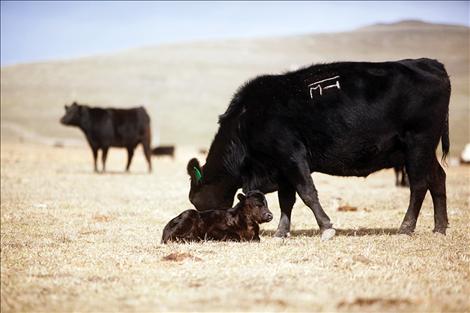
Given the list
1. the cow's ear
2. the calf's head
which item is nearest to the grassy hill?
the cow's ear

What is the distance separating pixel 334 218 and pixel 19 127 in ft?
130

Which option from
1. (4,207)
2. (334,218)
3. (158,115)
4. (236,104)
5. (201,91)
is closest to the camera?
(236,104)

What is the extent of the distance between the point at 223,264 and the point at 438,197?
A: 13.6 ft

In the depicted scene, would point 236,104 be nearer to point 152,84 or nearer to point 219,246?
point 219,246

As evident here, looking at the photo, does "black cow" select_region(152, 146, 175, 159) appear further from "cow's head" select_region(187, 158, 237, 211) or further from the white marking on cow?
the white marking on cow

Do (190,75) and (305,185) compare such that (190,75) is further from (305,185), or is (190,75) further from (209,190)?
(305,185)

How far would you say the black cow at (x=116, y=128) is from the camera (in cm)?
2556

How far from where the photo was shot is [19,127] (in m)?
47.5

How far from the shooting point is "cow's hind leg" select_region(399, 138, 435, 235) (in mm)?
8859

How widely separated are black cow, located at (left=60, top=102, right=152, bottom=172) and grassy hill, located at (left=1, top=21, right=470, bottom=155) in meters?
19.7

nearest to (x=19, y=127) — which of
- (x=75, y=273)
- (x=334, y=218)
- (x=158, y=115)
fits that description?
(x=158, y=115)

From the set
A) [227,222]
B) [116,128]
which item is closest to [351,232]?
[227,222]

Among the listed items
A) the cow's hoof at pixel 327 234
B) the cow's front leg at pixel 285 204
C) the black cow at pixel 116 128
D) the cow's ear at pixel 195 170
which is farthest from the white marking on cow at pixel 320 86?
the black cow at pixel 116 128

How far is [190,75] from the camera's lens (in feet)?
265
